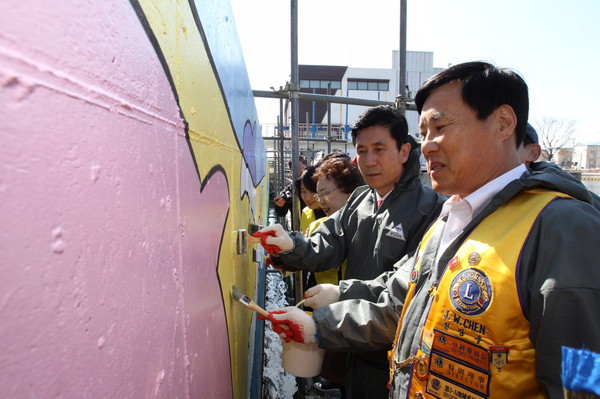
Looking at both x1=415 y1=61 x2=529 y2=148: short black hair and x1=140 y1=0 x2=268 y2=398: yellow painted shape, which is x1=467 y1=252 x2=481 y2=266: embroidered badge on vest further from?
x1=140 y1=0 x2=268 y2=398: yellow painted shape

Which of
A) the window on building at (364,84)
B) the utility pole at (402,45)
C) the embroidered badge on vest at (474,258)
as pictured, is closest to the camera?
the embroidered badge on vest at (474,258)

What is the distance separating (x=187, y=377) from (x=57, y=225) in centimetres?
76

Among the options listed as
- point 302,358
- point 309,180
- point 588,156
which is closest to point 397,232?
point 302,358

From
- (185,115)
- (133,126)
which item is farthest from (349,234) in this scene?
(133,126)

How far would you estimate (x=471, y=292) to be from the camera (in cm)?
114

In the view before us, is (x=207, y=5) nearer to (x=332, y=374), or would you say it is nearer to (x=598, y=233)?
(x=598, y=233)

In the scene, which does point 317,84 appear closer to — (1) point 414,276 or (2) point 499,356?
(1) point 414,276

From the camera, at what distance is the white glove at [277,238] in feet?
7.52

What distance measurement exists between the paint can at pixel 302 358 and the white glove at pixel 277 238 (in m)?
0.62

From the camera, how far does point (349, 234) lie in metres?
2.47

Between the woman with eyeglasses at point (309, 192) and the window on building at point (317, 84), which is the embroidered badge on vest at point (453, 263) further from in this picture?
the window on building at point (317, 84)

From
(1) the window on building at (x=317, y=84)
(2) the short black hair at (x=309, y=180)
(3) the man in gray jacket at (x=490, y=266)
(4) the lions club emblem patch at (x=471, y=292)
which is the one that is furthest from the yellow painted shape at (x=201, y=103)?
(1) the window on building at (x=317, y=84)

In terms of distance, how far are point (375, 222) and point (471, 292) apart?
1.12 metres

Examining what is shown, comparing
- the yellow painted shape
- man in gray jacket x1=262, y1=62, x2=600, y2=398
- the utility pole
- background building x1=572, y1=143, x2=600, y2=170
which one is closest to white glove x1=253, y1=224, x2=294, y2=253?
the yellow painted shape
